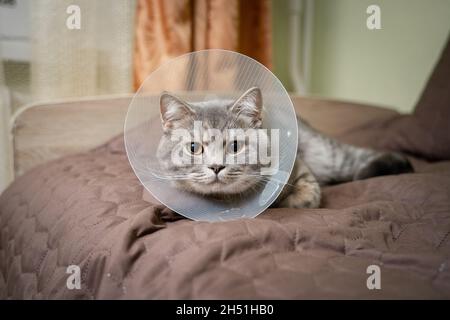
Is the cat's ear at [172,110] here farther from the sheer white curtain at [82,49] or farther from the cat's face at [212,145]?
the sheer white curtain at [82,49]

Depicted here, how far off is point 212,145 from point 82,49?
0.90m

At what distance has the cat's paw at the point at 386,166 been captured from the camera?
4.35 ft

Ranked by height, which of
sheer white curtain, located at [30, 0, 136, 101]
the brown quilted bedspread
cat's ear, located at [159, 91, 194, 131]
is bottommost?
the brown quilted bedspread

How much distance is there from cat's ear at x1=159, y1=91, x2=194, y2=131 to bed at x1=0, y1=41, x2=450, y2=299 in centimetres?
19

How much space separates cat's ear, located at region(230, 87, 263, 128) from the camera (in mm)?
859

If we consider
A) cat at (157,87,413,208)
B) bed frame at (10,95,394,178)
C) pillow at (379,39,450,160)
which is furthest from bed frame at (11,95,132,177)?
pillow at (379,39,450,160)

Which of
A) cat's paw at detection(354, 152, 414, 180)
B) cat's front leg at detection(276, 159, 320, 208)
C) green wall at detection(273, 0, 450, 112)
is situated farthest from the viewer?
green wall at detection(273, 0, 450, 112)

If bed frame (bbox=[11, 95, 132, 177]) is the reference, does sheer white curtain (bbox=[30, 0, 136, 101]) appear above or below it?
above

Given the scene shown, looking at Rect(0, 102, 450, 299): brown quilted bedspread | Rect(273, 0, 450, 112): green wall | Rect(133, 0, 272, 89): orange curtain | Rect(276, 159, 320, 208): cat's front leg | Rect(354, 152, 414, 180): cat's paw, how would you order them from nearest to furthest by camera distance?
Rect(0, 102, 450, 299): brown quilted bedspread < Rect(276, 159, 320, 208): cat's front leg < Rect(354, 152, 414, 180): cat's paw < Rect(133, 0, 272, 89): orange curtain < Rect(273, 0, 450, 112): green wall

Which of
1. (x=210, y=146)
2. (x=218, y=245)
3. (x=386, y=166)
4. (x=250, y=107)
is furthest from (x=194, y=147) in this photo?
(x=386, y=166)

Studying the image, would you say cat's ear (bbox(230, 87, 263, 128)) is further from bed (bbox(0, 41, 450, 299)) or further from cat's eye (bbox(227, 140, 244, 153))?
bed (bbox(0, 41, 450, 299))

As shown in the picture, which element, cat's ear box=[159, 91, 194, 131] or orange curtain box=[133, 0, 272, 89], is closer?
cat's ear box=[159, 91, 194, 131]

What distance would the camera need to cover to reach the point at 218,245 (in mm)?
695
